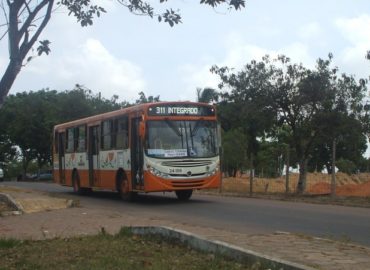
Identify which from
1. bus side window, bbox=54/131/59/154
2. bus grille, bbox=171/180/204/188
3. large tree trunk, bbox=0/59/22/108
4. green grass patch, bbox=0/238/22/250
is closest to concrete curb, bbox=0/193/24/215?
bus grille, bbox=171/180/204/188

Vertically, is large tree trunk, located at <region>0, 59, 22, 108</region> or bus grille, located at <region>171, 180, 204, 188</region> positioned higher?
large tree trunk, located at <region>0, 59, 22, 108</region>

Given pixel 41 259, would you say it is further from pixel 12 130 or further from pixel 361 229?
pixel 12 130

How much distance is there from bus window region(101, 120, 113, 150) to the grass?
11.2 metres

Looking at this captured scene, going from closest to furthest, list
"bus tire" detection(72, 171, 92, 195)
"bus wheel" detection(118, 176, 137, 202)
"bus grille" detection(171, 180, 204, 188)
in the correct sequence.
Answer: "bus grille" detection(171, 180, 204, 188)
"bus wheel" detection(118, 176, 137, 202)
"bus tire" detection(72, 171, 92, 195)

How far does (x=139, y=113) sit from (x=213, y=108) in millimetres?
2377

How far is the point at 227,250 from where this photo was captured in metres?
7.54

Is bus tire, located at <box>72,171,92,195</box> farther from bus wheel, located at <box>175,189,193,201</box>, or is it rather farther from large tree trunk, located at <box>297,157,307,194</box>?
large tree trunk, located at <box>297,157,307,194</box>

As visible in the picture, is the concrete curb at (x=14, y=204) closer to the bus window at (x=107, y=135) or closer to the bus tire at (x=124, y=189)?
the bus tire at (x=124, y=189)

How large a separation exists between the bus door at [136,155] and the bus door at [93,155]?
3.56 metres

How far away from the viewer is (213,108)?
18938 mm

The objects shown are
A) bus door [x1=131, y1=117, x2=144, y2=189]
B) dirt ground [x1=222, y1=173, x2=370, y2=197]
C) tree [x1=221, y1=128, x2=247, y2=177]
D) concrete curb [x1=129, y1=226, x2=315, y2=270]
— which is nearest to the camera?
concrete curb [x1=129, y1=226, x2=315, y2=270]

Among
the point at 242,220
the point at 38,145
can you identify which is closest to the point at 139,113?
Result: the point at 242,220

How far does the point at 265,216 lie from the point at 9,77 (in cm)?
902

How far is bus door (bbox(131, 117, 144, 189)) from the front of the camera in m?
18.3
